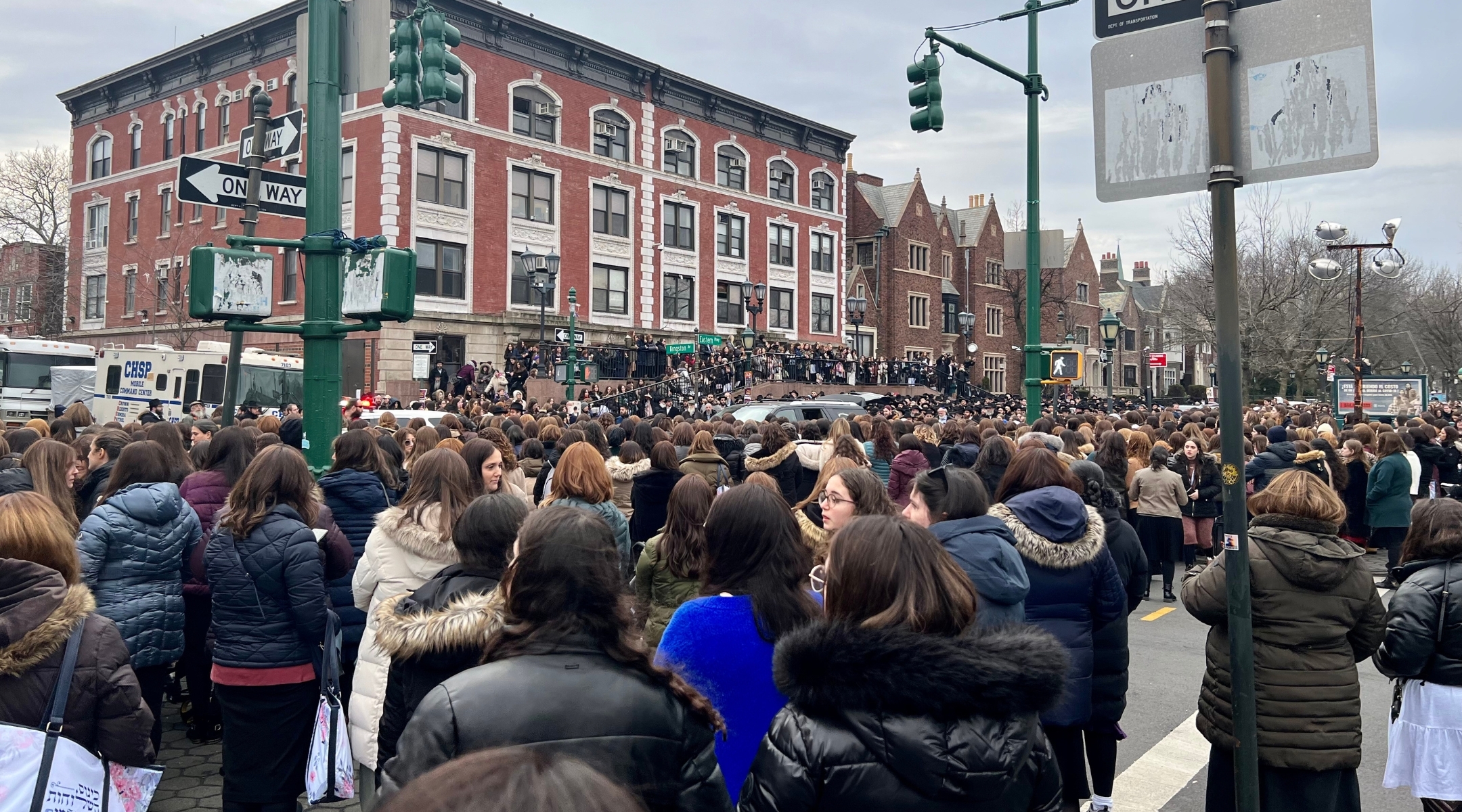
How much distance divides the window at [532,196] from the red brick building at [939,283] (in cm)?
1930

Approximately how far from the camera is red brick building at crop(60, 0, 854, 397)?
112 feet

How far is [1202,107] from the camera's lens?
3414 mm

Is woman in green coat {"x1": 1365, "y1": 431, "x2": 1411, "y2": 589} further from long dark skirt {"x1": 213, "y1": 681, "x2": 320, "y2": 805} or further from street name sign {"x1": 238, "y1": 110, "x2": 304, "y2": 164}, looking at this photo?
street name sign {"x1": 238, "y1": 110, "x2": 304, "y2": 164}

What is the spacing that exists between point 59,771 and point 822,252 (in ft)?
161

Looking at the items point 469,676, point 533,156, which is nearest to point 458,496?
point 469,676

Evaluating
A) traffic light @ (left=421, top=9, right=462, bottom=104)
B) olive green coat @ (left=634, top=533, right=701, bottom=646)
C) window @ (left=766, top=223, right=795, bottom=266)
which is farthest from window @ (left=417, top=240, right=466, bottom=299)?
olive green coat @ (left=634, top=533, right=701, bottom=646)

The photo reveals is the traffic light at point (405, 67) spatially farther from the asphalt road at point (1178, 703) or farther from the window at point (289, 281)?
the window at point (289, 281)

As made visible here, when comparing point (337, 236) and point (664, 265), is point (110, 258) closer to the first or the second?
point (664, 265)

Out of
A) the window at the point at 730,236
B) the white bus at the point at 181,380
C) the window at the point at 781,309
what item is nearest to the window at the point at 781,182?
the window at the point at 730,236

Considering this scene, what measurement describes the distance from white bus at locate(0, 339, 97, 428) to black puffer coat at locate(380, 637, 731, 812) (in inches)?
1341

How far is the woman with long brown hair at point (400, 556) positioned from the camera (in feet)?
15.0

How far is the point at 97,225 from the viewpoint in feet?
146

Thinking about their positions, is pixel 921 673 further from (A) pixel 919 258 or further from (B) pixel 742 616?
(A) pixel 919 258

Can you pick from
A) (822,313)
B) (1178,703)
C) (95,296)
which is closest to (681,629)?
(1178,703)
